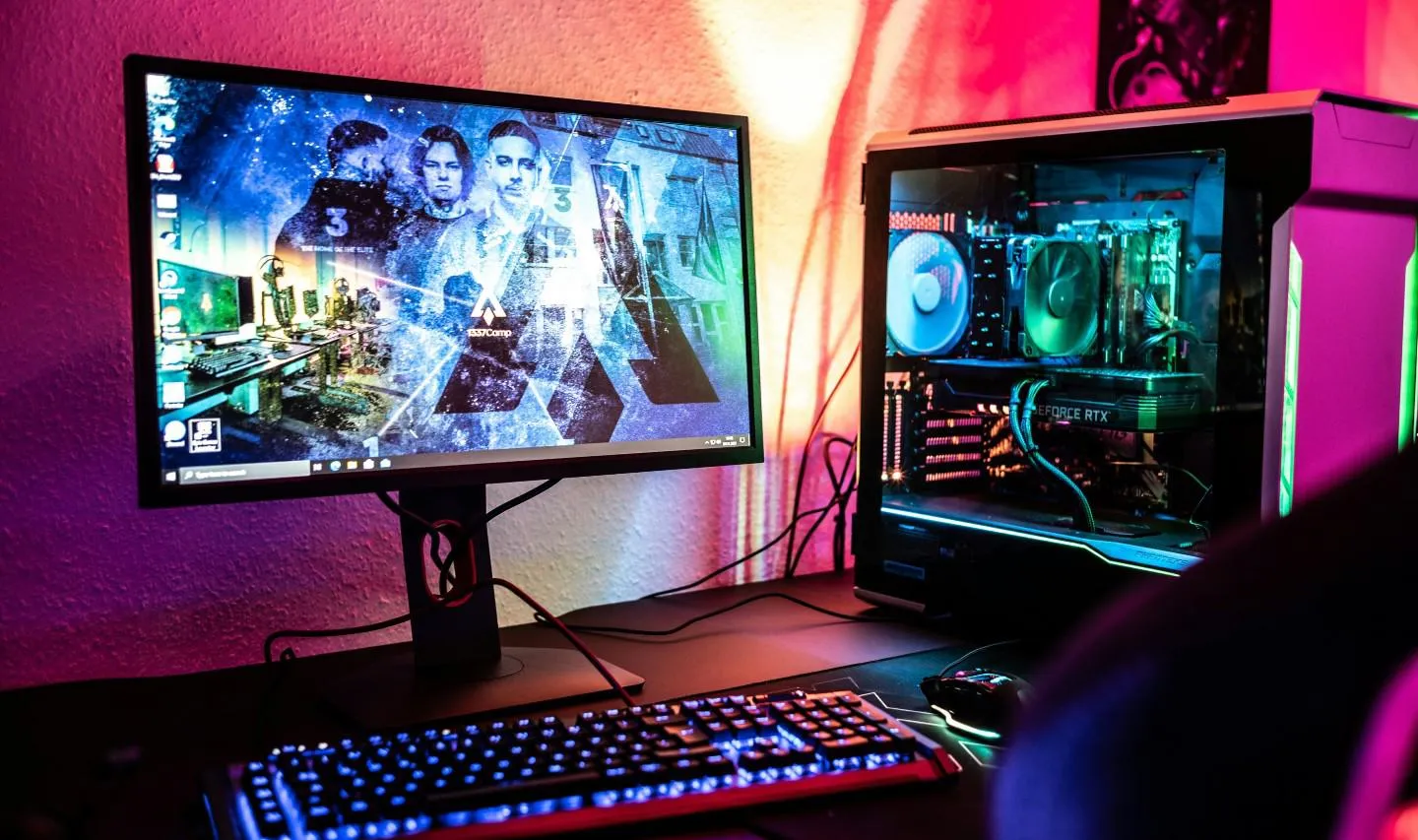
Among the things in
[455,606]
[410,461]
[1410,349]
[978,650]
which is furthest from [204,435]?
[1410,349]

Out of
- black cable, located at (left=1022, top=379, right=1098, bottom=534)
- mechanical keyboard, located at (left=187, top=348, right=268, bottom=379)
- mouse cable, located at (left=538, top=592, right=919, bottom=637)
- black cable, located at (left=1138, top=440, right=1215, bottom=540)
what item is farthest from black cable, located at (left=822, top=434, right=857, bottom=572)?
mechanical keyboard, located at (left=187, top=348, right=268, bottom=379)

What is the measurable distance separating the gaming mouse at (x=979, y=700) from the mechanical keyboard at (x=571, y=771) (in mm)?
95

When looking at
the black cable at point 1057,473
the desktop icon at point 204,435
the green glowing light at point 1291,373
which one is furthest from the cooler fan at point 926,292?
the desktop icon at point 204,435

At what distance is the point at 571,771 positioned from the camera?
74 centimetres

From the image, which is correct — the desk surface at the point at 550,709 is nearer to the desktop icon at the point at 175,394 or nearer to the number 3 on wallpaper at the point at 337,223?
the desktop icon at the point at 175,394

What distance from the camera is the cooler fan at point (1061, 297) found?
Answer: 1.26 meters

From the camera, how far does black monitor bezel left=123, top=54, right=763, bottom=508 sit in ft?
2.81

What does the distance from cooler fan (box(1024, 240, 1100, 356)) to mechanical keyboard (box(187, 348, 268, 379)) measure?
0.78m

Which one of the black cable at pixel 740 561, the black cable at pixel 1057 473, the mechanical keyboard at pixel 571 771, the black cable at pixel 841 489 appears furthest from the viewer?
the black cable at pixel 841 489

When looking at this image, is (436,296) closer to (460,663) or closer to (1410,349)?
(460,663)

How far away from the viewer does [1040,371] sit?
4.04 ft

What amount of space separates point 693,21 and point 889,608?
2.31ft

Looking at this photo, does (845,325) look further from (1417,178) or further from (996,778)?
(996,778)

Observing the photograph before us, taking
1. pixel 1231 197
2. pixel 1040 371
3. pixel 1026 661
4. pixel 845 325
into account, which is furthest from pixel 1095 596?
pixel 845 325
